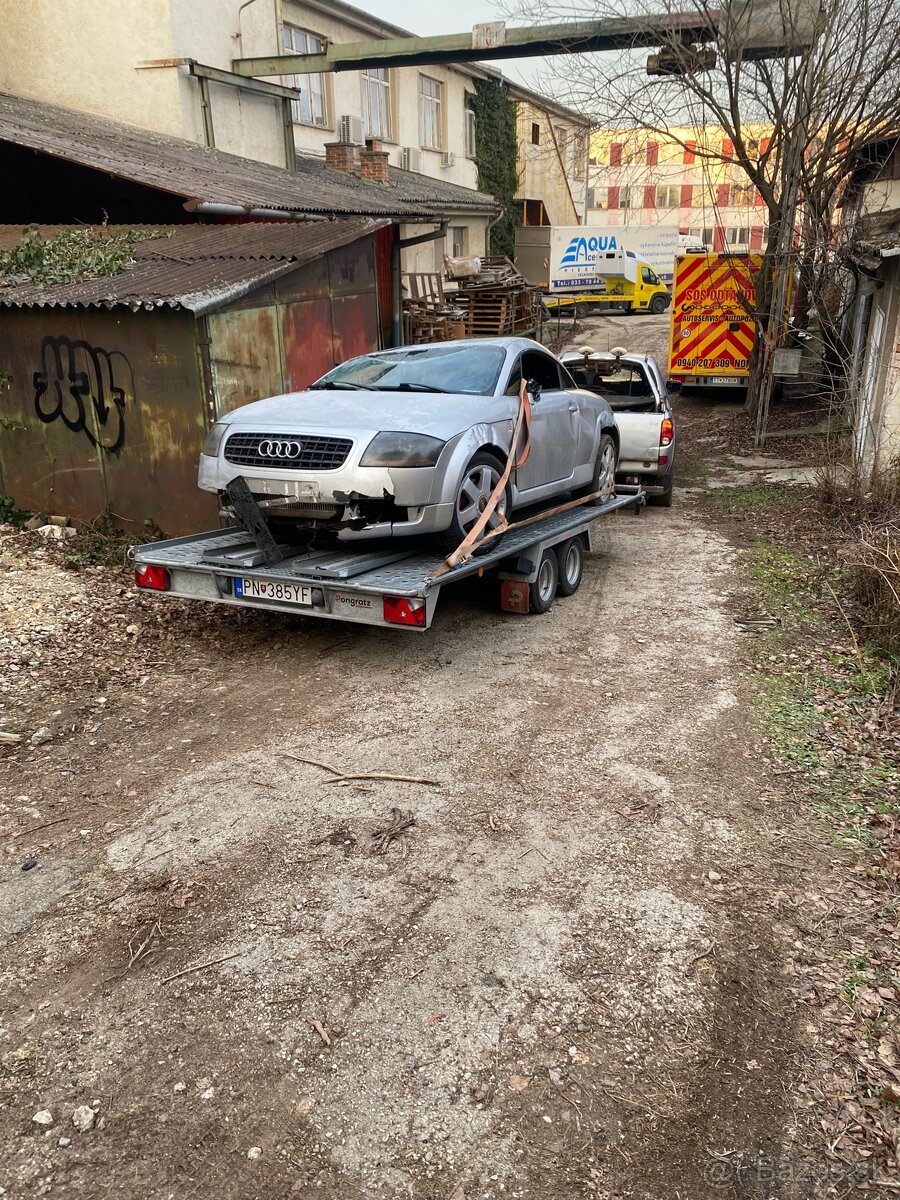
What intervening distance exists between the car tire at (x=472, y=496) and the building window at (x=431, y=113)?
27171mm

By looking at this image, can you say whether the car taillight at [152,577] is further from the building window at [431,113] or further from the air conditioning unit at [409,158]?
the building window at [431,113]

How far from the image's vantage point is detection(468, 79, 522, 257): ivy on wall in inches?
1326

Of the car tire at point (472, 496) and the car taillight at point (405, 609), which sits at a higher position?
the car tire at point (472, 496)

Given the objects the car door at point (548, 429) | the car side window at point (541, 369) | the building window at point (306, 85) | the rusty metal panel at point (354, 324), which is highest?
the building window at point (306, 85)

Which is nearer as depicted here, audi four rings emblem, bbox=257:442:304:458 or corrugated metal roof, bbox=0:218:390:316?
audi four rings emblem, bbox=257:442:304:458

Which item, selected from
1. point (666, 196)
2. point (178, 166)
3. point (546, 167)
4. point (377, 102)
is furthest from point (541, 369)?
point (666, 196)

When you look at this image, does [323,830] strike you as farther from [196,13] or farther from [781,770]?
[196,13]

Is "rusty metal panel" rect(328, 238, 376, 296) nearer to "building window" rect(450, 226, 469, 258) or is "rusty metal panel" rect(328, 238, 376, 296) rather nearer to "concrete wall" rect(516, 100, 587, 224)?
"building window" rect(450, 226, 469, 258)

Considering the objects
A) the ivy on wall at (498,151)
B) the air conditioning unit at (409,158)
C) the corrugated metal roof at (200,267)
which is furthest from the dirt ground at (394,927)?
the ivy on wall at (498,151)

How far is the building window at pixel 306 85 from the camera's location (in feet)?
78.0

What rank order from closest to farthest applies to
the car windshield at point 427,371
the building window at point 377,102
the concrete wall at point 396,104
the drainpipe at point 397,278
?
the car windshield at point 427,371
the drainpipe at point 397,278
the concrete wall at point 396,104
the building window at point 377,102

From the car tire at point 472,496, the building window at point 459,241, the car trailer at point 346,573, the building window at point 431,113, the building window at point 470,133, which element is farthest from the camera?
the building window at point 470,133

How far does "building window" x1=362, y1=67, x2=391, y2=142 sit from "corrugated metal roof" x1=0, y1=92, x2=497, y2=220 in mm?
6945

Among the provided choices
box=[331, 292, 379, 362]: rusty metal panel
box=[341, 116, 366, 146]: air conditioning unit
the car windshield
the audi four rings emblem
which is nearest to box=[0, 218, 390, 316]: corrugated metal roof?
box=[331, 292, 379, 362]: rusty metal panel
